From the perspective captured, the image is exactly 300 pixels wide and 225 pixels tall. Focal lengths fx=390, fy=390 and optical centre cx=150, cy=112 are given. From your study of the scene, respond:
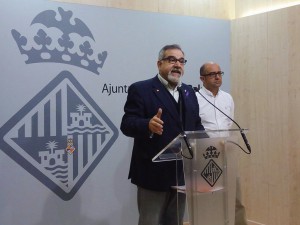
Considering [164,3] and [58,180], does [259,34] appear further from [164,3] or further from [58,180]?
[58,180]

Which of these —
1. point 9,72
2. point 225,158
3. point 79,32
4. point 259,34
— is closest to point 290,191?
point 259,34

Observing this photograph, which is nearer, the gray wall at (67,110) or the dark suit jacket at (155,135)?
the dark suit jacket at (155,135)

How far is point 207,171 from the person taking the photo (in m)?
2.01

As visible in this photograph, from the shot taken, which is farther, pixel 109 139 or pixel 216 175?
pixel 109 139

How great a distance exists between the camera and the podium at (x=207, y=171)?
1.96 metres

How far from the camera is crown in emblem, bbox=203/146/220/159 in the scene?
2.02 meters

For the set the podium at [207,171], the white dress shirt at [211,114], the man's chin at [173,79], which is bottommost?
the podium at [207,171]

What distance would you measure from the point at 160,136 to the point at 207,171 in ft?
1.47

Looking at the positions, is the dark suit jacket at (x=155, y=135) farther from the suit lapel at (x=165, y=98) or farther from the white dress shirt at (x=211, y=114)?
the white dress shirt at (x=211, y=114)

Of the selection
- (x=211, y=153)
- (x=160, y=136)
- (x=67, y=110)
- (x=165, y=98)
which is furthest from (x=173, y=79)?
(x=67, y=110)

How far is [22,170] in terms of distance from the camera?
3.11 m

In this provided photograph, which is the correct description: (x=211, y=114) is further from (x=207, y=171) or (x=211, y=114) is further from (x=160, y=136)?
(x=207, y=171)

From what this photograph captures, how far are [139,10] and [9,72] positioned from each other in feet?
4.44

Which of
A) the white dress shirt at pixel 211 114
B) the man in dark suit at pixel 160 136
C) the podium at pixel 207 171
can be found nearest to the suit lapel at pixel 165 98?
the man in dark suit at pixel 160 136
